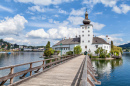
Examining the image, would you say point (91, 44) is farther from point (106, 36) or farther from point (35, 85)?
point (35, 85)

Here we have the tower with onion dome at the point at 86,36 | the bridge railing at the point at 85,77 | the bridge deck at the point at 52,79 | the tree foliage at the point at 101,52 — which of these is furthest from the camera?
the tower with onion dome at the point at 86,36

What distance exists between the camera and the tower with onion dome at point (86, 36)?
80062 mm

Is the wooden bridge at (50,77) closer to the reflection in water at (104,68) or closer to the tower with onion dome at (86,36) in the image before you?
the reflection in water at (104,68)

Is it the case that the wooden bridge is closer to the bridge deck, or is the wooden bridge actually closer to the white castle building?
the bridge deck

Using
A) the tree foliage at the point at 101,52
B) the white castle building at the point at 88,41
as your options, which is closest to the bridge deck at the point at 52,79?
the tree foliage at the point at 101,52

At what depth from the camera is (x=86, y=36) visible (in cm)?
8094

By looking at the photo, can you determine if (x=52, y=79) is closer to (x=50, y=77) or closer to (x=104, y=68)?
(x=50, y=77)

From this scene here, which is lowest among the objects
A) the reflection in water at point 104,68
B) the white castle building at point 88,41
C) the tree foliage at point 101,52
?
the reflection in water at point 104,68

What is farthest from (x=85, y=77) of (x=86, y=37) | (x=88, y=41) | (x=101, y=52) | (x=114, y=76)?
(x=86, y=37)

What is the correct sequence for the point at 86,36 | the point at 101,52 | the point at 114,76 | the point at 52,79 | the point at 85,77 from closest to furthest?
the point at 85,77 < the point at 52,79 < the point at 114,76 < the point at 101,52 < the point at 86,36

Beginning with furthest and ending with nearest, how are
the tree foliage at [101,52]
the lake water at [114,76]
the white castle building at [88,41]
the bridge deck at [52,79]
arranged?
the white castle building at [88,41]
the tree foliage at [101,52]
the lake water at [114,76]
the bridge deck at [52,79]

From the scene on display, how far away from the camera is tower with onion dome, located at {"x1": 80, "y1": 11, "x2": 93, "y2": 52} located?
80062mm

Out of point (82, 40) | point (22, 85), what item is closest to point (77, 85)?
point (22, 85)

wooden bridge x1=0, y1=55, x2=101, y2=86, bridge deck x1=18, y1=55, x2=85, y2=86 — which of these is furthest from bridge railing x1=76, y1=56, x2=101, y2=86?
bridge deck x1=18, y1=55, x2=85, y2=86
